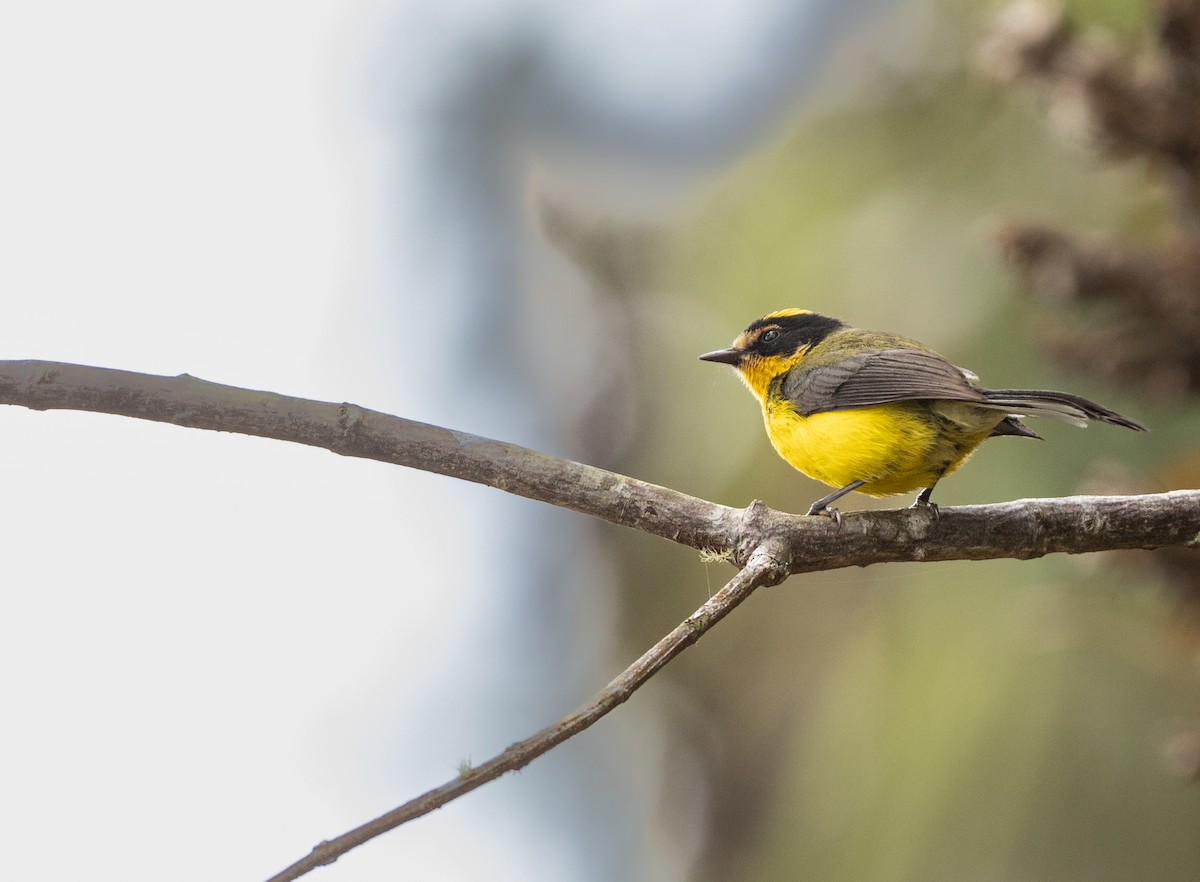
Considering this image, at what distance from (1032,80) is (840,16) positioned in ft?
13.2

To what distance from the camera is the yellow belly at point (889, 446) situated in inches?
137

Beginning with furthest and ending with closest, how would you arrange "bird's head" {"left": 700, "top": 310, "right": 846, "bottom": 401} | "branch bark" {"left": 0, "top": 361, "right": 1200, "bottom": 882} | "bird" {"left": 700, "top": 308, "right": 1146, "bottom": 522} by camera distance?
"bird's head" {"left": 700, "top": 310, "right": 846, "bottom": 401} → "bird" {"left": 700, "top": 308, "right": 1146, "bottom": 522} → "branch bark" {"left": 0, "top": 361, "right": 1200, "bottom": 882}

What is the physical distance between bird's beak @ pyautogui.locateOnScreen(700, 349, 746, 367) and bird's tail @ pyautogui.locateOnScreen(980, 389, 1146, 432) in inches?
43.1

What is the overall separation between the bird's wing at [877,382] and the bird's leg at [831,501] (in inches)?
9.9

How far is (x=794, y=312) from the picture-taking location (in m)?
4.27

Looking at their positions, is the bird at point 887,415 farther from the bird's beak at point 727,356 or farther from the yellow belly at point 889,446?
the bird's beak at point 727,356

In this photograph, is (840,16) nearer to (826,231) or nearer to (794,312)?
(826,231)

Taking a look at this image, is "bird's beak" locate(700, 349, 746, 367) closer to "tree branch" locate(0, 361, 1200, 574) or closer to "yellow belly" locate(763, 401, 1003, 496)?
"yellow belly" locate(763, 401, 1003, 496)

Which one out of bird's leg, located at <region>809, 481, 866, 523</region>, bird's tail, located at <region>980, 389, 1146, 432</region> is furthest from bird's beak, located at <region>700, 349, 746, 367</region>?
bird's tail, located at <region>980, 389, 1146, 432</region>

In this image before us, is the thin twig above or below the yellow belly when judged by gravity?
below

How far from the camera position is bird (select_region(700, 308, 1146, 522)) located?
3344 mm

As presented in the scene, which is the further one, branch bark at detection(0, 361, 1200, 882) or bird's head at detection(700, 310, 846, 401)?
bird's head at detection(700, 310, 846, 401)

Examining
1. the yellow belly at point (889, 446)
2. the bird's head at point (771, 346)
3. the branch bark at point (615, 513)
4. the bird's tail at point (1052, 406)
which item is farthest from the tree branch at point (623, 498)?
the bird's head at point (771, 346)

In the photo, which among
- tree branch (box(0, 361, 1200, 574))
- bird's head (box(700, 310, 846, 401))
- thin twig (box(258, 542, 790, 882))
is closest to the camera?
thin twig (box(258, 542, 790, 882))
